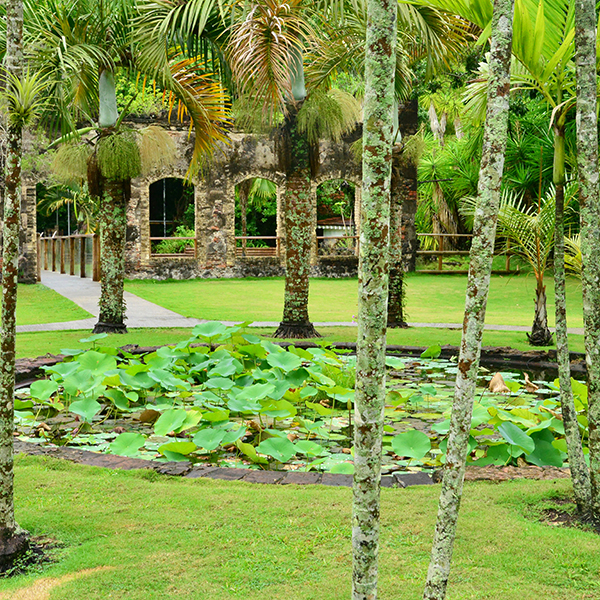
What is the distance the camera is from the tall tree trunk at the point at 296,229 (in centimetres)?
808

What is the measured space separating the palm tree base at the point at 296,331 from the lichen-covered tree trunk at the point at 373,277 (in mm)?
6370

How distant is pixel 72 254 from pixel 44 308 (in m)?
8.54

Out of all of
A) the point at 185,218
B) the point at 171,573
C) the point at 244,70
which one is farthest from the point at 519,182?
the point at 171,573

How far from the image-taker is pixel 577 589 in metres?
2.20

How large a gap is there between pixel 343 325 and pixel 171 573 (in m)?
7.24

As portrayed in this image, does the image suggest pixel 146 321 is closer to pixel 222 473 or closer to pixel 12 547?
pixel 222 473

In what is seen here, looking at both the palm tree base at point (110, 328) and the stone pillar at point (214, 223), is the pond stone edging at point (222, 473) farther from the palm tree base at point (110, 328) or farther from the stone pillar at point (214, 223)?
the stone pillar at point (214, 223)

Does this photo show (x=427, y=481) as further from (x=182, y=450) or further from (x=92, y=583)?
(x=92, y=583)

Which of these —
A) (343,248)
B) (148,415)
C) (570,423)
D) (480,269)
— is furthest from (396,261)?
(343,248)

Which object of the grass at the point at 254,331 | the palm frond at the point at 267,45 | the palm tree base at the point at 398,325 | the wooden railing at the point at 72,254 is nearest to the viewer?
the palm frond at the point at 267,45

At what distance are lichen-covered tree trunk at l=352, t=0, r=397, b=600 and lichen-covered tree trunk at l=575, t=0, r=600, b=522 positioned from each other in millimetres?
1184

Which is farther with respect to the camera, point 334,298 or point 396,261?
point 334,298

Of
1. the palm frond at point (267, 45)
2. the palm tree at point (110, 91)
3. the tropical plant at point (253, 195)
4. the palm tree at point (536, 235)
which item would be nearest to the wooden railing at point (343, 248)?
the tropical plant at point (253, 195)

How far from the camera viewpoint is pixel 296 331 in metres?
8.05
